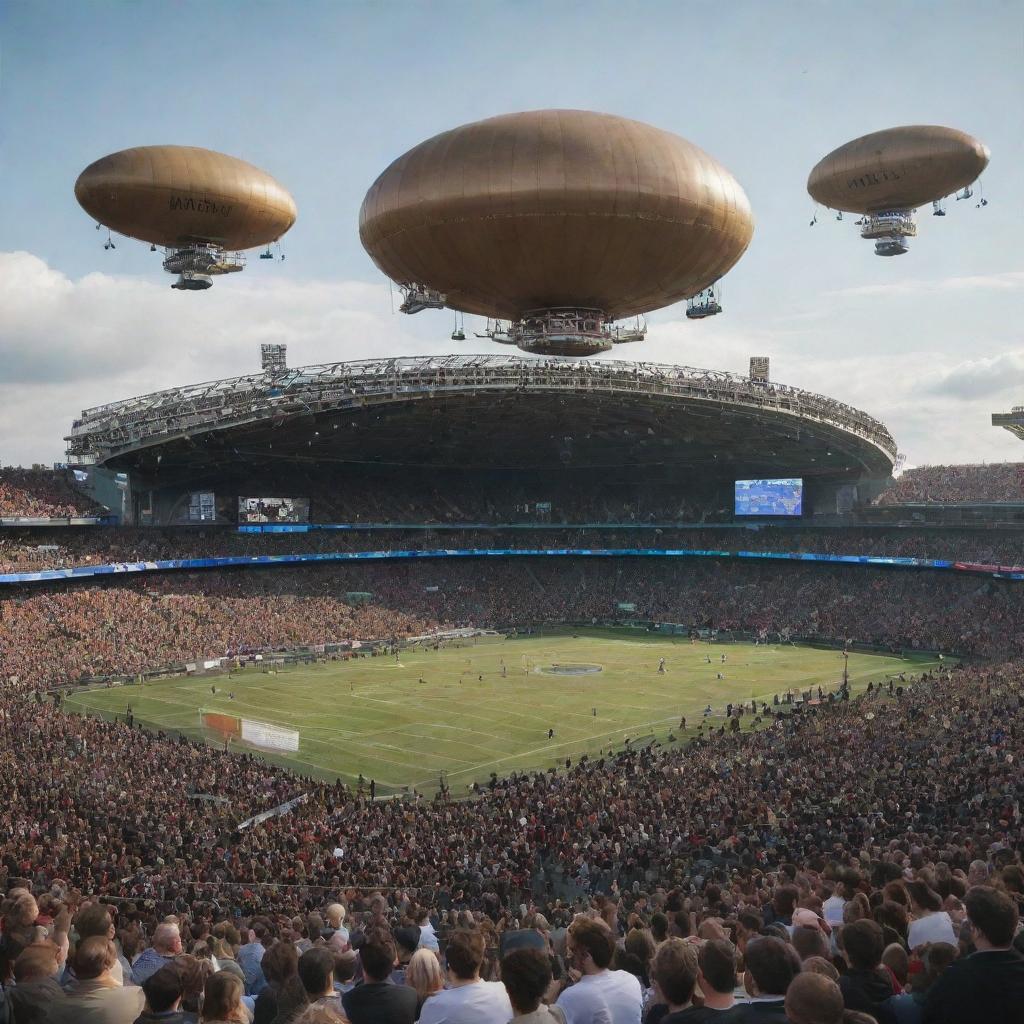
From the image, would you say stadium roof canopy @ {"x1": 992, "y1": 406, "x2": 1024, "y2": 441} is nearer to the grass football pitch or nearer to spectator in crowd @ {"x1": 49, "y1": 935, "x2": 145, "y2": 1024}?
the grass football pitch

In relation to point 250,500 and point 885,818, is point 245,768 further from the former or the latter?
Result: point 250,500

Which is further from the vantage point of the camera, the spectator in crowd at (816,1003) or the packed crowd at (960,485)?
the packed crowd at (960,485)

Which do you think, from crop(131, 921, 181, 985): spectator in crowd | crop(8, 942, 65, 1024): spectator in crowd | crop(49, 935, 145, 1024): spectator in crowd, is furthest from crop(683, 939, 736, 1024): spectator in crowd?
crop(131, 921, 181, 985): spectator in crowd

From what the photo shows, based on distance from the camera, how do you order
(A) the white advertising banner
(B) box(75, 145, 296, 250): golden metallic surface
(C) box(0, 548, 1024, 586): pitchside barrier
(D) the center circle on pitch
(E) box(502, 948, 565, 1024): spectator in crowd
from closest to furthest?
(E) box(502, 948, 565, 1024): spectator in crowd, (A) the white advertising banner, (B) box(75, 145, 296, 250): golden metallic surface, (D) the center circle on pitch, (C) box(0, 548, 1024, 586): pitchside barrier

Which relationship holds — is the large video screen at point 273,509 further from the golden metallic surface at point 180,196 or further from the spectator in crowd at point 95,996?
the spectator in crowd at point 95,996

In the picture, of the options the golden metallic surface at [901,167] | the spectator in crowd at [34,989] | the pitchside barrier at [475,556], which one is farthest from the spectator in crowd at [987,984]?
the golden metallic surface at [901,167]
